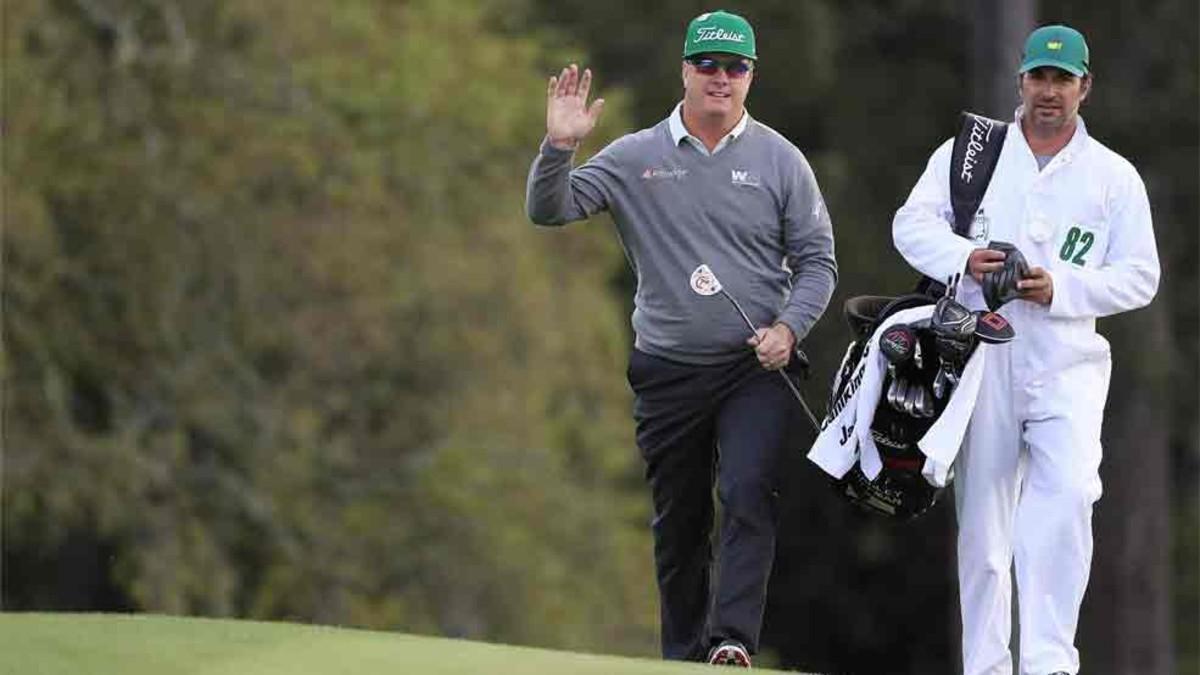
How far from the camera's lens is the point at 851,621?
128 ft

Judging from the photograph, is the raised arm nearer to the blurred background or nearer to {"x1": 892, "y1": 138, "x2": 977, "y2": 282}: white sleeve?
{"x1": 892, "y1": 138, "x2": 977, "y2": 282}: white sleeve

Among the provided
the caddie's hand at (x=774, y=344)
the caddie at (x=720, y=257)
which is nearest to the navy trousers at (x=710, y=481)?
the caddie at (x=720, y=257)

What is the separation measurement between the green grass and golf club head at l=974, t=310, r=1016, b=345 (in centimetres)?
136

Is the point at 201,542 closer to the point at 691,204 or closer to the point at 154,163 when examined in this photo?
the point at 154,163

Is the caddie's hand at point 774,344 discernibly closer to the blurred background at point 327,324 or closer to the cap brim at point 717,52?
the cap brim at point 717,52

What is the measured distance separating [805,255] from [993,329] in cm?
112

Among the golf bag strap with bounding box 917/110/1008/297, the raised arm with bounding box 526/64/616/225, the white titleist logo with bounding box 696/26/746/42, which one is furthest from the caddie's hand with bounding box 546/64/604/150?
the golf bag strap with bounding box 917/110/1008/297

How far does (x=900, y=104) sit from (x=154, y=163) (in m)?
10.6

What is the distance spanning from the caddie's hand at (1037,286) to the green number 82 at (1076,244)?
0.52 ft

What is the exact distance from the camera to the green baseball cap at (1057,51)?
1079 centimetres

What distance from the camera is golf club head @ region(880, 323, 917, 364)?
10875mm

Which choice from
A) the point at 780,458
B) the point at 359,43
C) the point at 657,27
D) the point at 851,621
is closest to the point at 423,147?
the point at 359,43

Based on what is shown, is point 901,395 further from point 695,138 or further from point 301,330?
point 301,330

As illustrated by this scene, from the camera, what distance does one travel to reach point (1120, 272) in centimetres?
1087
